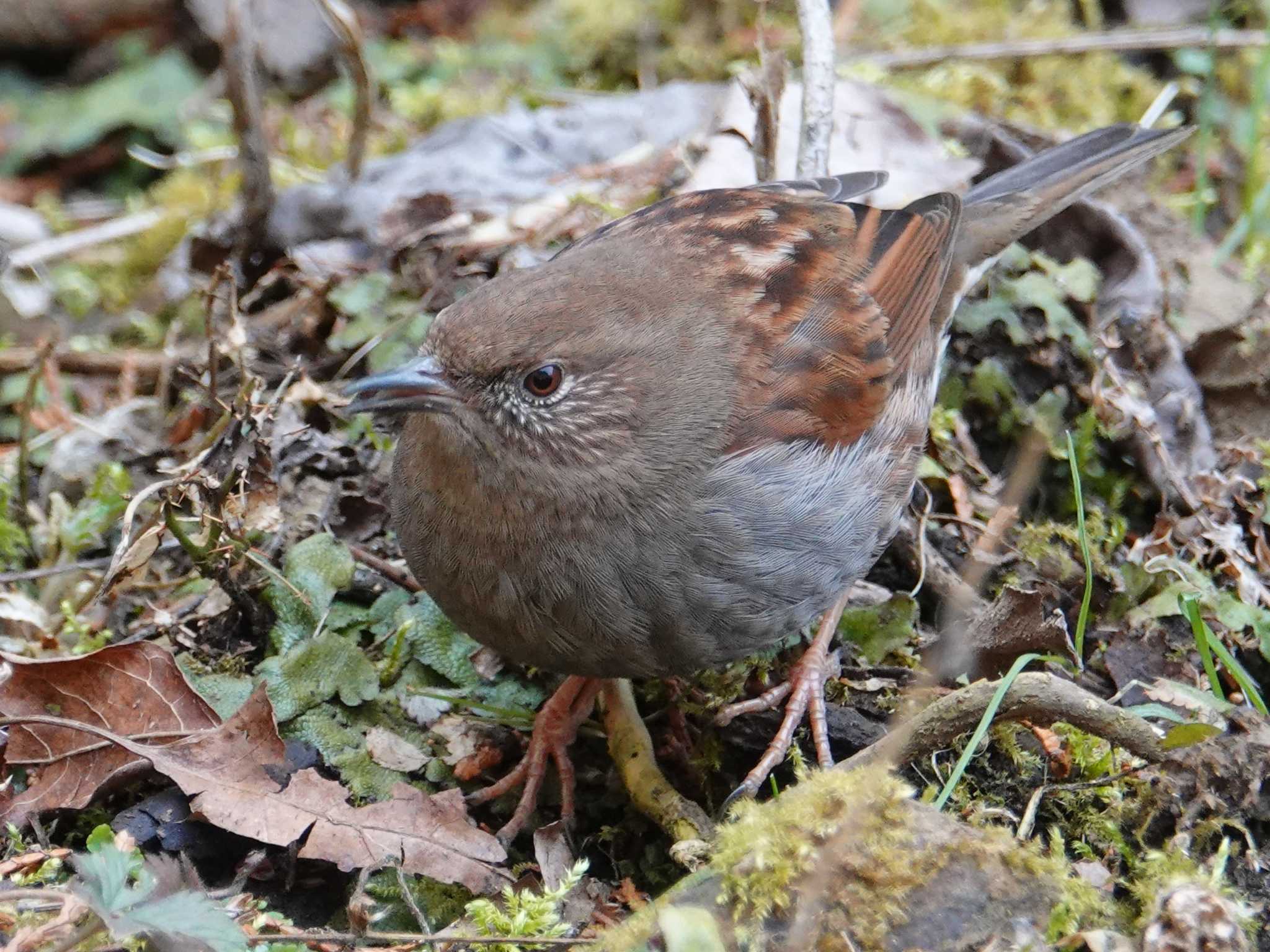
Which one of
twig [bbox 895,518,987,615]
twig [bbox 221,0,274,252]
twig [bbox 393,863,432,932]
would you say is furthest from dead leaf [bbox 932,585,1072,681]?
twig [bbox 221,0,274,252]

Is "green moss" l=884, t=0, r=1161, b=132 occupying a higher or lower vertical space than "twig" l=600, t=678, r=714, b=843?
higher

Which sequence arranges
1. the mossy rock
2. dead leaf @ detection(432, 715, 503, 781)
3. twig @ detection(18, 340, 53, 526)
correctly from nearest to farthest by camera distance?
1. the mossy rock
2. dead leaf @ detection(432, 715, 503, 781)
3. twig @ detection(18, 340, 53, 526)

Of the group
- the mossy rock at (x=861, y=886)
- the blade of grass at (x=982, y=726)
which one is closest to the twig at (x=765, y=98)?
the blade of grass at (x=982, y=726)

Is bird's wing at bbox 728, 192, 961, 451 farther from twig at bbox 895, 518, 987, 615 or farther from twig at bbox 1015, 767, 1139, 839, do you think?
twig at bbox 1015, 767, 1139, 839

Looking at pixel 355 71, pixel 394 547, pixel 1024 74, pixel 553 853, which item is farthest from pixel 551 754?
pixel 1024 74

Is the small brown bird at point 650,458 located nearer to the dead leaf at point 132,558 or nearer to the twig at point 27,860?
the dead leaf at point 132,558

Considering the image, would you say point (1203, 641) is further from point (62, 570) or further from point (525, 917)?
point (62, 570)

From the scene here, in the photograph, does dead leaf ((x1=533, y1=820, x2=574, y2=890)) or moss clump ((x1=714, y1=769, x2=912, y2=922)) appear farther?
dead leaf ((x1=533, y1=820, x2=574, y2=890))
